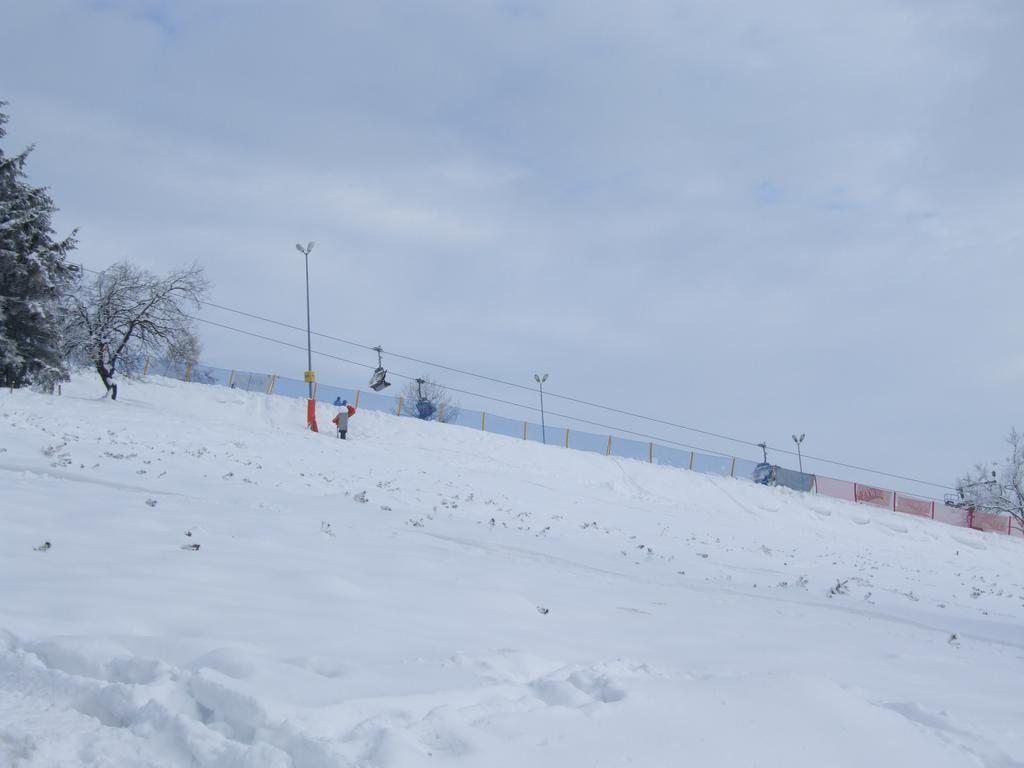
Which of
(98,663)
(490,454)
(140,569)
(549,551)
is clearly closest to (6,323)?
(490,454)

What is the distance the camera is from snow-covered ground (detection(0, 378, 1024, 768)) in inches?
129

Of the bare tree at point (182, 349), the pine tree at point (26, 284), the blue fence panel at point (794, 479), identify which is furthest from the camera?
the blue fence panel at point (794, 479)

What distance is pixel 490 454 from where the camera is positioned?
34.9 metres

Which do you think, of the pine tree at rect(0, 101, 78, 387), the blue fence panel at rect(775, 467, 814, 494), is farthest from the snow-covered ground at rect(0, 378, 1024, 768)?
the blue fence panel at rect(775, 467, 814, 494)

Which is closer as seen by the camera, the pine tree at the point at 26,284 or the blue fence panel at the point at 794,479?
the pine tree at the point at 26,284

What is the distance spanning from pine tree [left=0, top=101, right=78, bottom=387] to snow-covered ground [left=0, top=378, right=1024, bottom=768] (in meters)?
→ 14.7

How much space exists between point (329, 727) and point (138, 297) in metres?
32.7

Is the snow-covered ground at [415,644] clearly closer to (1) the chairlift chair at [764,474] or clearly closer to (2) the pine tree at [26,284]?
(2) the pine tree at [26,284]

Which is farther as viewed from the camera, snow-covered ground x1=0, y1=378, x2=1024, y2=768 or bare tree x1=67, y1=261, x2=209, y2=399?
bare tree x1=67, y1=261, x2=209, y2=399

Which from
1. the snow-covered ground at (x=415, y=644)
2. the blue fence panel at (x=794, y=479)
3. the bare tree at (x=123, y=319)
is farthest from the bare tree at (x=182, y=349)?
the blue fence panel at (x=794, y=479)

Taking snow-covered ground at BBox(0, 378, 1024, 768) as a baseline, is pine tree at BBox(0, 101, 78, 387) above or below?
above

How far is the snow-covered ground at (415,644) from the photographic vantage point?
3.28 m

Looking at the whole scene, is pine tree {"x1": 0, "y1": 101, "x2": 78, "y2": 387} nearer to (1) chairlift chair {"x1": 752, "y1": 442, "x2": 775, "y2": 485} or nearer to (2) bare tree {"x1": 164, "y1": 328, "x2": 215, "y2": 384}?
(2) bare tree {"x1": 164, "y1": 328, "x2": 215, "y2": 384}

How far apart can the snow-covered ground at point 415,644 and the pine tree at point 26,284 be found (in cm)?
1466
